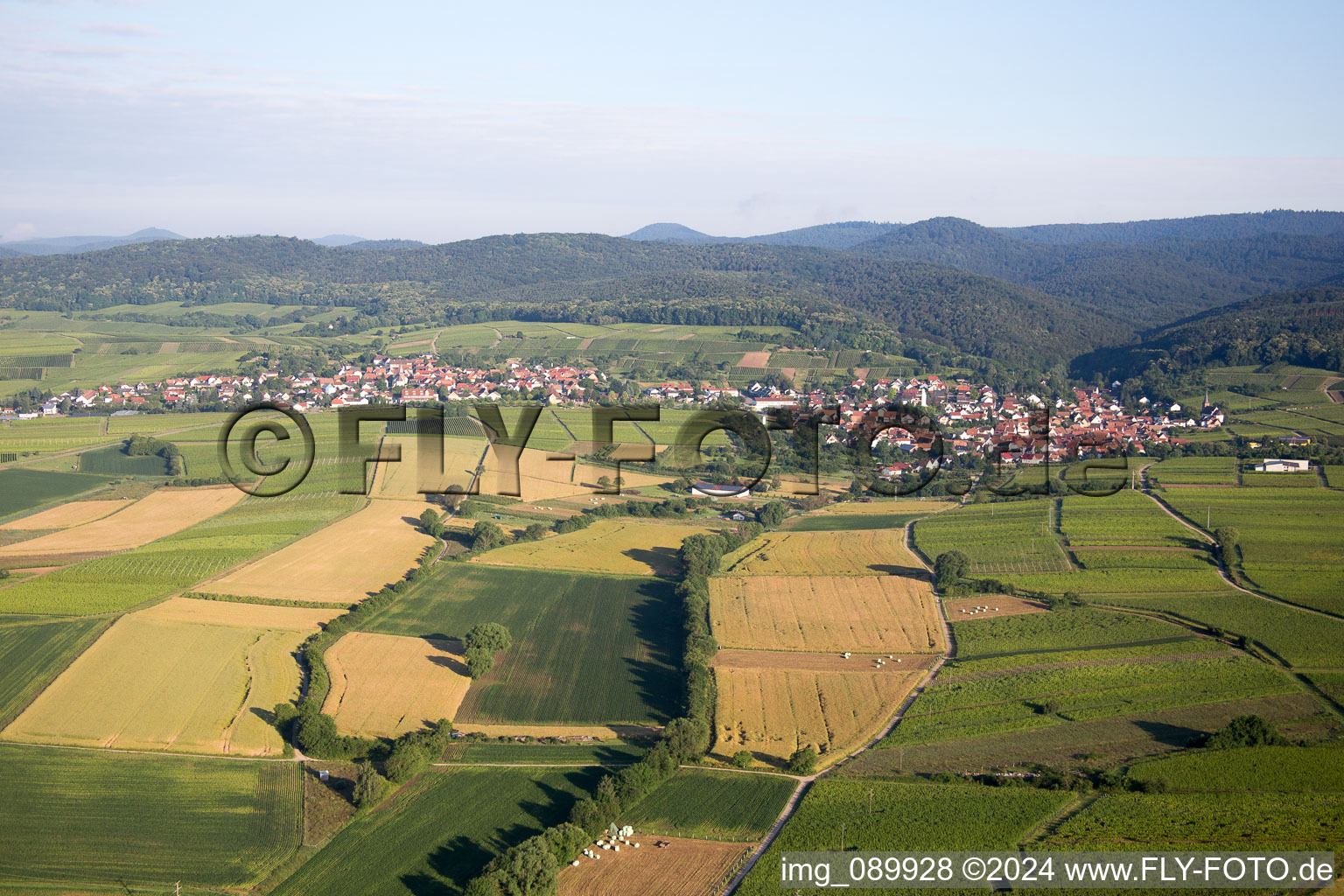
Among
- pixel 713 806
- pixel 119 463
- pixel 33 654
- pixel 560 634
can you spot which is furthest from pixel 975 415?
pixel 33 654

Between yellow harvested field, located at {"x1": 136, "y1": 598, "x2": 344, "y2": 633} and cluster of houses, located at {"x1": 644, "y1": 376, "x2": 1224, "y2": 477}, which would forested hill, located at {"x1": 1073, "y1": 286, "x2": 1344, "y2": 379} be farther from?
yellow harvested field, located at {"x1": 136, "y1": 598, "x2": 344, "y2": 633}

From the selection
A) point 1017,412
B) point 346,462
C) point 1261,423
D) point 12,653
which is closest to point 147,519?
point 346,462

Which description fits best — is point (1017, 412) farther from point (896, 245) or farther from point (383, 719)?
point (896, 245)

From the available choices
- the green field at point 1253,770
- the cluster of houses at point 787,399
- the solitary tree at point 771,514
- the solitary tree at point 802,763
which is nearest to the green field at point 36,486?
the cluster of houses at point 787,399

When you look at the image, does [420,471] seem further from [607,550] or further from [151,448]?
[151,448]

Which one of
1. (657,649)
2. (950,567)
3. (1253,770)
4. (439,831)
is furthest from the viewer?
(950,567)

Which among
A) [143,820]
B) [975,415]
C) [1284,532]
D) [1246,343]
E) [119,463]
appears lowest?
[143,820]
